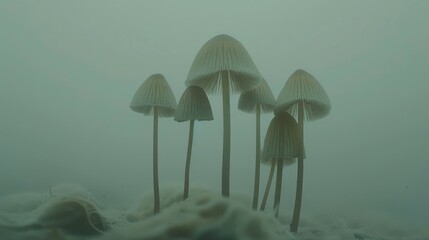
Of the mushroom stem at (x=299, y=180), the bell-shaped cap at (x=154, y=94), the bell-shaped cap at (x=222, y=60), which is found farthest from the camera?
the bell-shaped cap at (x=154, y=94)

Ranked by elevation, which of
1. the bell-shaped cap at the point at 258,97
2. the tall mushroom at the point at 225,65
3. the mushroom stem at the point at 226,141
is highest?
the tall mushroom at the point at 225,65

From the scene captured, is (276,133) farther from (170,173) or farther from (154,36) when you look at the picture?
(154,36)

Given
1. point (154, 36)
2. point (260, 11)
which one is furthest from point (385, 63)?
point (154, 36)

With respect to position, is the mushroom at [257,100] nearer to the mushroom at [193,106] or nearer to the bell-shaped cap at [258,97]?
the bell-shaped cap at [258,97]

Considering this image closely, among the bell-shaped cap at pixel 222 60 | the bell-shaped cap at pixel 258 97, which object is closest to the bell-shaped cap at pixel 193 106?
the bell-shaped cap at pixel 222 60

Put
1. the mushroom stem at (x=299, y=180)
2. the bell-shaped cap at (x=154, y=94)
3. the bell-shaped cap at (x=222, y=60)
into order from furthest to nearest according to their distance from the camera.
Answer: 1. the bell-shaped cap at (x=154, y=94)
2. the mushroom stem at (x=299, y=180)
3. the bell-shaped cap at (x=222, y=60)

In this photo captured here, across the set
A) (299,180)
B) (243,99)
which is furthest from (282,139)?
(243,99)

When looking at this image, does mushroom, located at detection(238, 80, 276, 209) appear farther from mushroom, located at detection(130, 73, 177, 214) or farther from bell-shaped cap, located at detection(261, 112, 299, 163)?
mushroom, located at detection(130, 73, 177, 214)
